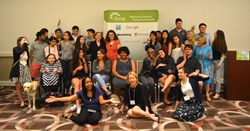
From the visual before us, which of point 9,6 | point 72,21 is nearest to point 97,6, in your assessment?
point 72,21

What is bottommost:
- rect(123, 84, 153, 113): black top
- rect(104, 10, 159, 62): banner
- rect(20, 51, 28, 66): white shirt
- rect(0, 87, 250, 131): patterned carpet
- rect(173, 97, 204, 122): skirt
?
rect(0, 87, 250, 131): patterned carpet

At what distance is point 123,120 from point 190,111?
3.81 feet

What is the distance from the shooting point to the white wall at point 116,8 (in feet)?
20.4

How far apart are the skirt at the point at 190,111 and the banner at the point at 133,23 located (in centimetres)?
256

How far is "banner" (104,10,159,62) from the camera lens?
5.61 m

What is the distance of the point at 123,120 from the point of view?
3457 millimetres

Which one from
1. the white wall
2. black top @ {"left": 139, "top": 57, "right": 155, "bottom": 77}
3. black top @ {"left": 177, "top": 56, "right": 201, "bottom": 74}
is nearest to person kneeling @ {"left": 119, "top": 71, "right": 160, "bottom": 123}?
black top @ {"left": 139, "top": 57, "right": 155, "bottom": 77}

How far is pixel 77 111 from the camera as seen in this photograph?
384 cm

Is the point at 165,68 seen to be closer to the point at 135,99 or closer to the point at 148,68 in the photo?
the point at 148,68

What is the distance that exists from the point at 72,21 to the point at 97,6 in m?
0.92

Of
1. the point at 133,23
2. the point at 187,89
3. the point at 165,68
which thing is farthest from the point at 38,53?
the point at 187,89

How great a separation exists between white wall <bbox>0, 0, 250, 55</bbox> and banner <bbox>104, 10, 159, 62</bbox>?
0.74m

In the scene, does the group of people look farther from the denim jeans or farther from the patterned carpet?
the patterned carpet

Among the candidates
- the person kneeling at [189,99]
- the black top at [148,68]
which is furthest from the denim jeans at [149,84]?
the person kneeling at [189,99]
